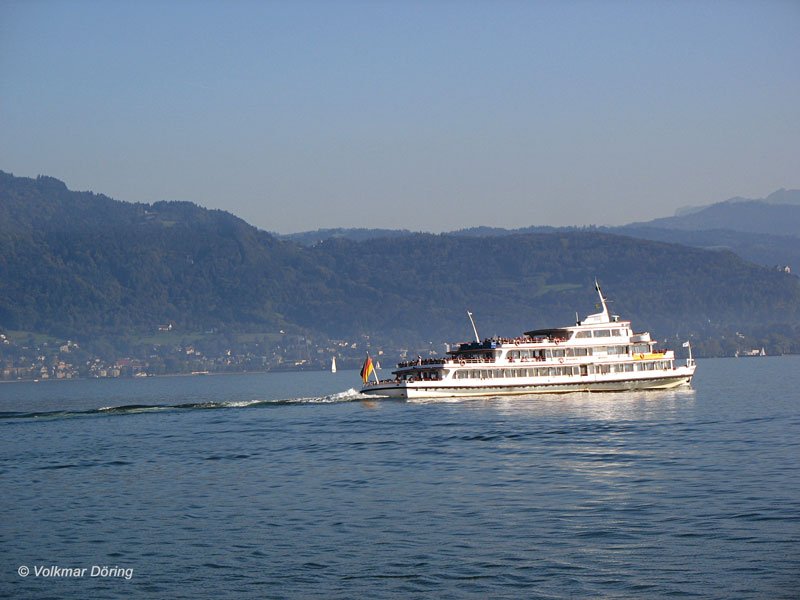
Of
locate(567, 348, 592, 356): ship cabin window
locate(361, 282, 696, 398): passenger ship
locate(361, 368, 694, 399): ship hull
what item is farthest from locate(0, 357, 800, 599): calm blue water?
locate(567, 348, 592, 356): ship cabin window

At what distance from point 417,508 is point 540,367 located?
61.3 meters

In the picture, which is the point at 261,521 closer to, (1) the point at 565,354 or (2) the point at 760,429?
(2) the point at 760,429

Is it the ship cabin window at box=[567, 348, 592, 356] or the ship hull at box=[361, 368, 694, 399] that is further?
the ship cabin window at box=[567, 348, 592, 356]

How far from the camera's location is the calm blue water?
117 ft

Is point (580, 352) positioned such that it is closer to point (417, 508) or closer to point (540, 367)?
point (540, 367)

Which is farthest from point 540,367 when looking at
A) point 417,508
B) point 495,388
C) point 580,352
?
point 417,508

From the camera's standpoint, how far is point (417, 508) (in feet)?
157

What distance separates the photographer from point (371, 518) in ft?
151

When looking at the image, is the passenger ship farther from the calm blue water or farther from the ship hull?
the calm blue water

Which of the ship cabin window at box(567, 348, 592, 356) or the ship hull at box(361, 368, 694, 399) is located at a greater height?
the ship cabin window at box(567, 348, 592, 356)

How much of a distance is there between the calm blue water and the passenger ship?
18744 millimetres

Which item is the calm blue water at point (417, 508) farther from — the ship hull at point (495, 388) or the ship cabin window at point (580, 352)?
the ship cabin window at point (580, 352)

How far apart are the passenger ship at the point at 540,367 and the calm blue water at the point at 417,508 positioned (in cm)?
1874

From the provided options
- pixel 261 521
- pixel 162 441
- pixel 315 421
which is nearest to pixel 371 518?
pixel 261 521
